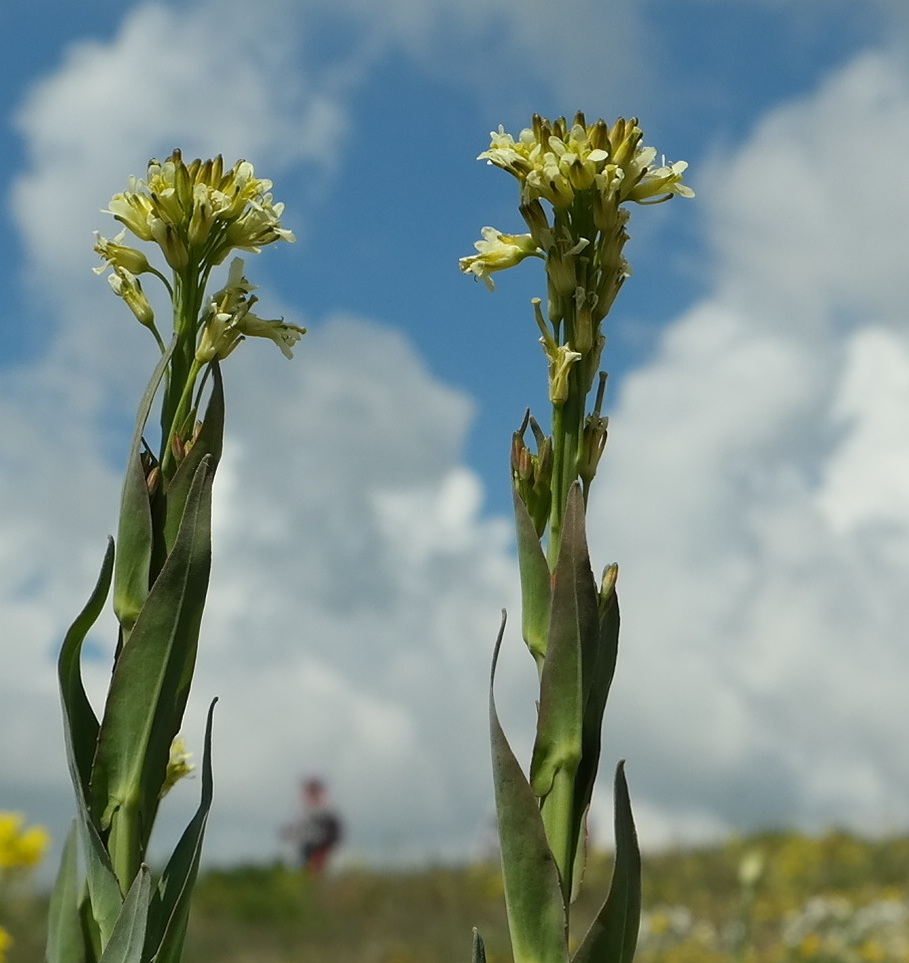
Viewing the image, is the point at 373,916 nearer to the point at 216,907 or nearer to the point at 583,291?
the point at 216,907

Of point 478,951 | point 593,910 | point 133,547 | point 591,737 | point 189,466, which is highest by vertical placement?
point 593,910

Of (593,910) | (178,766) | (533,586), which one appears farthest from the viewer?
(593,910)

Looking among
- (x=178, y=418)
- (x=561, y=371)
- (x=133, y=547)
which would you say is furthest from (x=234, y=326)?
(x=561, y=371)

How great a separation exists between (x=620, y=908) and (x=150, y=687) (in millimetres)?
681

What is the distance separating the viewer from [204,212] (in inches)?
76.2

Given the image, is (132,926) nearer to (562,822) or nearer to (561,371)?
(562,822)

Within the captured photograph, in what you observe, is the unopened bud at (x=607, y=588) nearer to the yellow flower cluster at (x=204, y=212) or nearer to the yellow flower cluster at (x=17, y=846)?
the yellow flower cluster at (x=204, y=212)

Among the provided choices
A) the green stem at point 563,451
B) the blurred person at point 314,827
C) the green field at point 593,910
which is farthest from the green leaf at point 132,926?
the blurred person at point 314,827

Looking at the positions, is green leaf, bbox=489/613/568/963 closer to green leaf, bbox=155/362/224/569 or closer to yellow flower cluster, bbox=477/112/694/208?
green leaf, bbox=155/362/224/569

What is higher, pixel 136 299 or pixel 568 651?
pixel 136 299

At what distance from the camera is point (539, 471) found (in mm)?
1756

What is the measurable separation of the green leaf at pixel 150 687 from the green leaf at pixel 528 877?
0.47 meters

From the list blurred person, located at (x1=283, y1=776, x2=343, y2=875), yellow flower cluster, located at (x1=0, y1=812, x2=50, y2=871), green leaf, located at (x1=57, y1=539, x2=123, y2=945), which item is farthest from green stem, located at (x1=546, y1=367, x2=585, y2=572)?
blurred person, located at (x1=283, y1=776, x2=343, y2=875)

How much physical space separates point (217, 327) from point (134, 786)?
0.67 m
